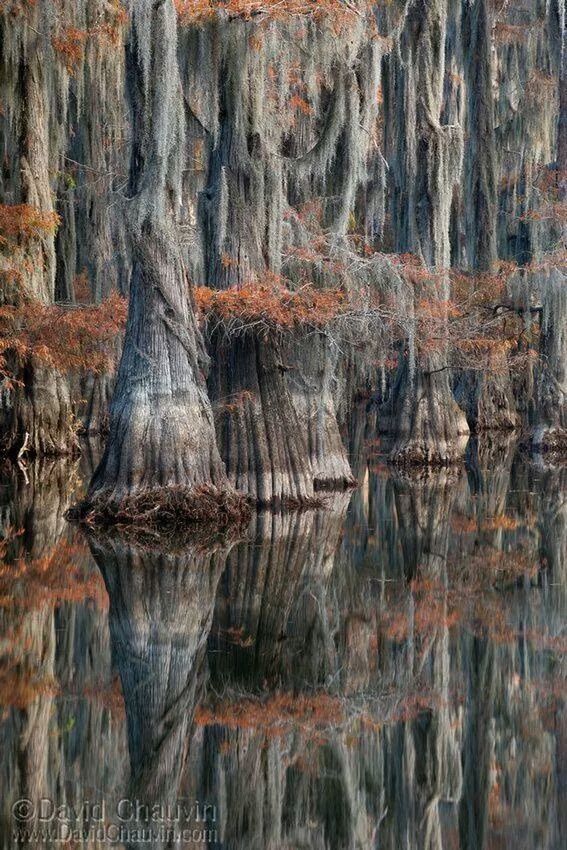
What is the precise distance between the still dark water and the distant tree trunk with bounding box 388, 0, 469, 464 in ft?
31.5

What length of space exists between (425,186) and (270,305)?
8038 millimetres

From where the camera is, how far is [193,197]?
695 inches

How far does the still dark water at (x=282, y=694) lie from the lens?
4574mm

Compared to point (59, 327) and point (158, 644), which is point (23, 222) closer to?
point (59, 327)

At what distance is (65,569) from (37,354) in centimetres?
869

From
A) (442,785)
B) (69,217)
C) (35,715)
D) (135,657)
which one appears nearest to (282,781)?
(442,785)

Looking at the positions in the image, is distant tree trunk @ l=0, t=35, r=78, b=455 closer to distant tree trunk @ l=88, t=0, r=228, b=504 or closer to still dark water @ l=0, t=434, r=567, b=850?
distant tree trunk @ l=88, t=0, r=228, b=504

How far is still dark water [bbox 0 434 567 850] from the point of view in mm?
4574

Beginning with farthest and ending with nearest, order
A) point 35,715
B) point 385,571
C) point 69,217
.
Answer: point 69,217 → point 385,571 → point 35,715

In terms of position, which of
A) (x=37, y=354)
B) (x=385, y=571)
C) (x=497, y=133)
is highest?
(x=497, y=133)

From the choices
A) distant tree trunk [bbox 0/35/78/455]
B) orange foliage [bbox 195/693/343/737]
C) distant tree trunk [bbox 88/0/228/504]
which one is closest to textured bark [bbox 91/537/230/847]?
orange foliage [bbox 195/693/343/737]

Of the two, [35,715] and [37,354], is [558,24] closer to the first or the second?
[37,354]

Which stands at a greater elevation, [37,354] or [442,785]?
[37,354]

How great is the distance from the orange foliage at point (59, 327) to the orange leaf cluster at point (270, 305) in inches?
169
